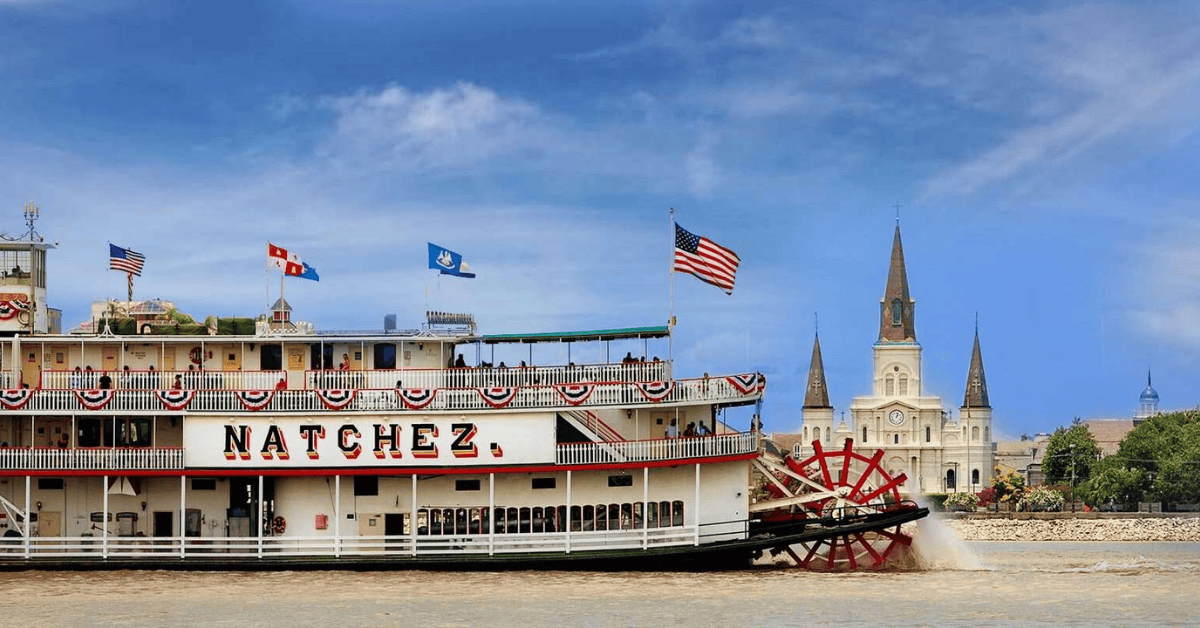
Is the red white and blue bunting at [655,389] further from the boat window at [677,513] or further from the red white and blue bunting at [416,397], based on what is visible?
the red white and blue bunting at [416,397]

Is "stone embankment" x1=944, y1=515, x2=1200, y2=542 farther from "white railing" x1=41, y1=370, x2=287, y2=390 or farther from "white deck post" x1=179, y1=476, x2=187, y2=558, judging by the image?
"white deck post" x1=179, y1=476, x2=187, y2=558

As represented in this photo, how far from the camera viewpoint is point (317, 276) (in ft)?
136

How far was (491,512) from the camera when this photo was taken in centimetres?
3703

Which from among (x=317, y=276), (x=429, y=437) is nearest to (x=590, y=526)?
(x=429, y=437)

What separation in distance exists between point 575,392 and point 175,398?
9483 millimetres

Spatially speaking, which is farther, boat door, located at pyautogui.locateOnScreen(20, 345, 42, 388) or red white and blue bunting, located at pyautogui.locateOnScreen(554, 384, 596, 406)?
boat door, located at pyautogui.locateOnScreen(20, 345, 42, 388)

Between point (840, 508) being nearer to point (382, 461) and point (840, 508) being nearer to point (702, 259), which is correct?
point (702, 259)

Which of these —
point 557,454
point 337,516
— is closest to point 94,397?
point 337,516

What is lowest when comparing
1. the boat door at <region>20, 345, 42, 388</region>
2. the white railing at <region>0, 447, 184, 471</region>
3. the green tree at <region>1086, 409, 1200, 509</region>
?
the green tree at <region>1086, 409, 1200, 509</region>

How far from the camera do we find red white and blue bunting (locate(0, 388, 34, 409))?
3822 centimetres

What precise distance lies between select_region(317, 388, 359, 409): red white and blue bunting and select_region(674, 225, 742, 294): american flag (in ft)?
27.0

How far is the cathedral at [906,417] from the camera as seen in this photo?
16400cm

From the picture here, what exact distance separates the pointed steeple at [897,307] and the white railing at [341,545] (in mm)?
134531

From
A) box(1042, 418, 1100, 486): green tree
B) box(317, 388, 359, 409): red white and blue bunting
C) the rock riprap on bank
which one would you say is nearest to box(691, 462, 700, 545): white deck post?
box(317, 388, 359, 409): red white and blue bunting
